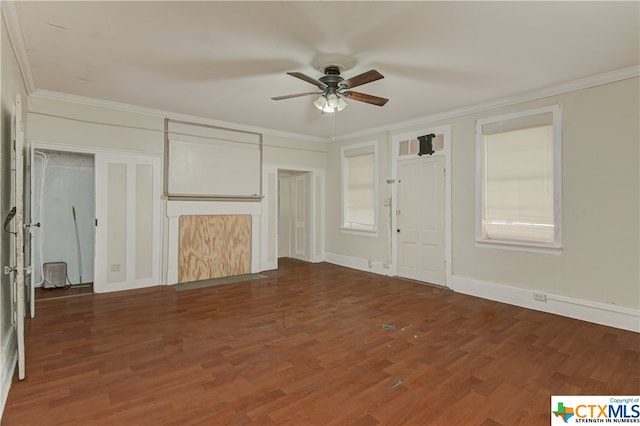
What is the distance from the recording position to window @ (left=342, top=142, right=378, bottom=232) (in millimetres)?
6414

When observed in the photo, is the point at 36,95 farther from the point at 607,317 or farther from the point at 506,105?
the point at 607,317

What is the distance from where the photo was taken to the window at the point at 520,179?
160 inches

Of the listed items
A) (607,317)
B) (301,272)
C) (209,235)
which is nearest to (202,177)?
(209,235)

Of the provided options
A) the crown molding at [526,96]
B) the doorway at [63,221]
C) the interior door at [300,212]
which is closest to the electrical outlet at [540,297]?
the crown molding at [526,96]

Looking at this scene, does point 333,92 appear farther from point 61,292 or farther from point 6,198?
point 61,292

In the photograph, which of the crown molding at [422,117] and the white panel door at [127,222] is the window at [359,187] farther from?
the white panel door at [127,222]

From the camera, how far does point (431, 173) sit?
5395mm

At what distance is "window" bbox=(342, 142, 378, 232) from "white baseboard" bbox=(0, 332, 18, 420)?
5190 millimetres

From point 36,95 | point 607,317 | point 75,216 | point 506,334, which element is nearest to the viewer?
point 506,334

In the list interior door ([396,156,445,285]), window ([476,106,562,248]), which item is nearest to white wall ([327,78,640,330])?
window ([476,106,562,248])

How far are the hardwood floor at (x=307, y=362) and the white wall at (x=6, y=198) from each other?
17 centimetres

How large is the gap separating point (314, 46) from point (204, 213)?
3.64 m

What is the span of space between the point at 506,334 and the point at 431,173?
2.78m

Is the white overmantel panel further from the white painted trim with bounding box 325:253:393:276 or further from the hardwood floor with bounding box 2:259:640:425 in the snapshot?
the white painted trim with bounding box 325:253:393:276
